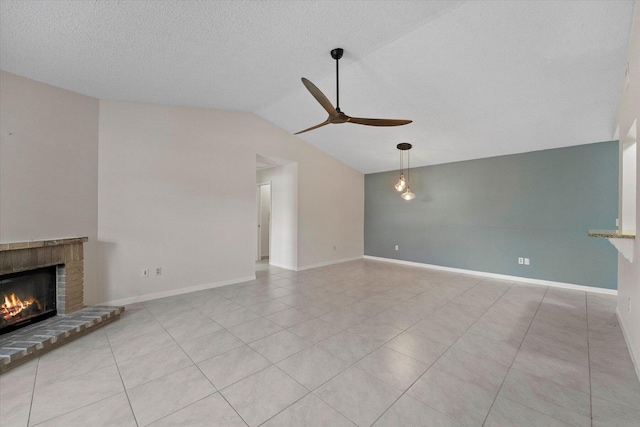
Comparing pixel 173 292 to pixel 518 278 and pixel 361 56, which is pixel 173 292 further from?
pixel 518 278

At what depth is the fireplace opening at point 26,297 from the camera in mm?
2574

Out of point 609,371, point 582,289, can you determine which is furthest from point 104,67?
point 582,289

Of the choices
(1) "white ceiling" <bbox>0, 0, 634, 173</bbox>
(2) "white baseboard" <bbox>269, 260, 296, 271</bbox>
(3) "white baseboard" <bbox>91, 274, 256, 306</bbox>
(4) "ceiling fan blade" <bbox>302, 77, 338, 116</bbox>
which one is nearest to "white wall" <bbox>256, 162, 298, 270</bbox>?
(2) "white baseboard" <bbox>269, 260, 296, 271</bbox>

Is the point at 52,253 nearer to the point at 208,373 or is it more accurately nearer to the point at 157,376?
the point at 157,376

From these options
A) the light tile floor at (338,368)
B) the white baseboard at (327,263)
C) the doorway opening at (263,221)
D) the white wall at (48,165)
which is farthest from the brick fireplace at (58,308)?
the doorway opening at (263,221)

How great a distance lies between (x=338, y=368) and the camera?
2.13 m

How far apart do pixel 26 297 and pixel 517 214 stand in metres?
7.50

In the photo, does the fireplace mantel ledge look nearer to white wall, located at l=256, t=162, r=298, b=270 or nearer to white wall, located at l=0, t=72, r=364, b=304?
white wall, located at l=0, t=72, r=364, b=304

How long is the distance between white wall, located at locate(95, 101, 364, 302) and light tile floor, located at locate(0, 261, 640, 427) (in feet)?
2.05

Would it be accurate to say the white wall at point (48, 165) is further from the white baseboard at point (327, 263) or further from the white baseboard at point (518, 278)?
the white baseboard at point (518, 278)

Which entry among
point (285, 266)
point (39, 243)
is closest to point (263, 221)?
point (285, 266)

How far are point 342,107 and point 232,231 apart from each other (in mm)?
2922

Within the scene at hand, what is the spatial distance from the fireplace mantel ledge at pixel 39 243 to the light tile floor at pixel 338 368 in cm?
110

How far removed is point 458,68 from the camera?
2994 mm
